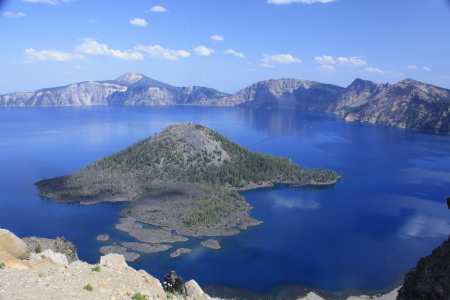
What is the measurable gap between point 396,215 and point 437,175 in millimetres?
21136

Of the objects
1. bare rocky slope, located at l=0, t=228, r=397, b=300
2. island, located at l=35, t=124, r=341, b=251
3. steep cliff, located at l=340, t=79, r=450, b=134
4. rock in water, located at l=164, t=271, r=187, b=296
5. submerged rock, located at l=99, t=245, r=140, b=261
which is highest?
steep cliff, located at l=340, t=79, r=450, b=134

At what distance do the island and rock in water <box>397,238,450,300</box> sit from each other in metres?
19.9

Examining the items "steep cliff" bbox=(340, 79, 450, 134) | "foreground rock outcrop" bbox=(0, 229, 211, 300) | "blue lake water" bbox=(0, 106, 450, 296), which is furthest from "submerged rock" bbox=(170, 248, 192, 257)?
"steep cliff" bbox=(340, 79, 450, 134)

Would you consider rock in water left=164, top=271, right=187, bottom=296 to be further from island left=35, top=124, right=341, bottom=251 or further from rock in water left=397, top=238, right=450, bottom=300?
island left=35, top=124, right=341, bottom=251

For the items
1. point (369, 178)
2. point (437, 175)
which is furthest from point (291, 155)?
point (437, 175)

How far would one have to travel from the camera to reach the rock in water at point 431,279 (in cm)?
873

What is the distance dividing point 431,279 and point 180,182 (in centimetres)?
3298

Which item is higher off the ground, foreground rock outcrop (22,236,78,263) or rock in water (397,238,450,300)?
rock in water (397,238,450,300)

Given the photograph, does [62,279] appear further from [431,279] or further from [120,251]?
[120,251]

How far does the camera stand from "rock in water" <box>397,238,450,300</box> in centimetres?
873

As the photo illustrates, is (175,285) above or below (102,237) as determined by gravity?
above

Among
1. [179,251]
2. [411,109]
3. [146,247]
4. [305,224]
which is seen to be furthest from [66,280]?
[411,109]

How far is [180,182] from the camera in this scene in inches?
1591

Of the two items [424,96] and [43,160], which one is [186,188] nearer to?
[43,160]
